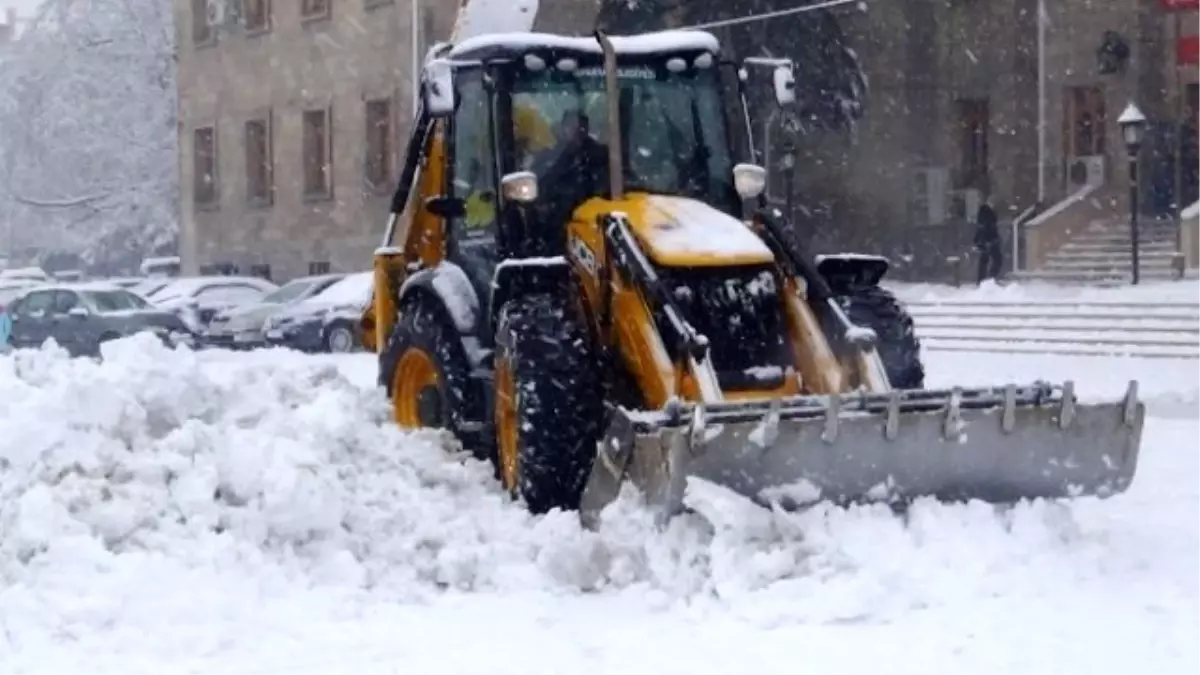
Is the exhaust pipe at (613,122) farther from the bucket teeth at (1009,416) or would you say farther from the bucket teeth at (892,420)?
the bucket teeth at (1009,416)

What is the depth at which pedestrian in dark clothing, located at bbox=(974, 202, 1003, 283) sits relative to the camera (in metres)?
33.6

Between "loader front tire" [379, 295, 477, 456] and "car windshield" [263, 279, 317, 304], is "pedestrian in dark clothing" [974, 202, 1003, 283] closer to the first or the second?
"car windshield" [263, 279, 317, 304]

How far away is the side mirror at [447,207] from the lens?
11.1m

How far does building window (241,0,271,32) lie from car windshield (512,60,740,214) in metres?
32.0

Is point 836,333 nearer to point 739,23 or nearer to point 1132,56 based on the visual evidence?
point 739,23

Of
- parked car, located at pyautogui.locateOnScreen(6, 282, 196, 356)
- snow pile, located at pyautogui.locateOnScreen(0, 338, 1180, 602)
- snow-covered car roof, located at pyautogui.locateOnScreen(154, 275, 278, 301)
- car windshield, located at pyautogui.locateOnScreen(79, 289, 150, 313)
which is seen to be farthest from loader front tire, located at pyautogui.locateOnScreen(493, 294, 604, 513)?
snow-covered car roof, located at pyautogui.locateOnScreen(154, 275, 278, 301)

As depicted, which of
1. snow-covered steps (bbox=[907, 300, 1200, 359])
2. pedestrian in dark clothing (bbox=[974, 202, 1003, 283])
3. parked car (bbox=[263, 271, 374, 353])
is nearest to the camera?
snow-covered steps (bbox=[907, 300, 1200, 359])

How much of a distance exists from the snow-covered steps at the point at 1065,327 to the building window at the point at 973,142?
40.8 ft

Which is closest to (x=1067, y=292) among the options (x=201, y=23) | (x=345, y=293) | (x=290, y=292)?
(x=345, y=293)

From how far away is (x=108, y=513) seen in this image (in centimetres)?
884

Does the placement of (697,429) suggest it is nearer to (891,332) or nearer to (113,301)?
(891,332)

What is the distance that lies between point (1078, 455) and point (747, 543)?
1816 millimetres

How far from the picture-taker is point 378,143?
38.8 m

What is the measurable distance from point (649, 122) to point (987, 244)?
2343 cm
